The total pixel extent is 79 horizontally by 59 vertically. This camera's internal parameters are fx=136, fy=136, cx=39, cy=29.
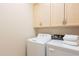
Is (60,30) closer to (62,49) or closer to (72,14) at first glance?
(72,14)

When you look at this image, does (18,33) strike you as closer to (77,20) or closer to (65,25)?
(65,25)

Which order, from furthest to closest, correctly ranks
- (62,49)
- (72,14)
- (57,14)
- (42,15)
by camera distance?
(42,15) → (57,14) → (72,14) → (62,49)

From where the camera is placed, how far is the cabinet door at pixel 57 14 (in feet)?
6.89

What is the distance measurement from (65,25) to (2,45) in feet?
3.30

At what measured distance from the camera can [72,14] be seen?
1995 millimetres

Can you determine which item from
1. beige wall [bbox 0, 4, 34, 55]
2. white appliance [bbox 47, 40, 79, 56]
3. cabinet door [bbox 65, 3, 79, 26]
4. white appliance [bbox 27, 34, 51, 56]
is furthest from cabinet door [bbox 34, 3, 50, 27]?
white appliance [bbox 47, 40, 79, 56]

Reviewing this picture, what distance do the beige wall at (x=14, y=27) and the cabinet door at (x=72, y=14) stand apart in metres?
0.68

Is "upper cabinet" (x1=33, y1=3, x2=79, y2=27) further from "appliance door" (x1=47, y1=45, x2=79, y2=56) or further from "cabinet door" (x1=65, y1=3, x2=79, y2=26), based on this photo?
"appliance door" (x1=47, y1=45, x2=79, y2=56)

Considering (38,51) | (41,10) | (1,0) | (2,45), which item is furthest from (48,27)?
(1,0)

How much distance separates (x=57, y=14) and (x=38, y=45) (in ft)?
1.88

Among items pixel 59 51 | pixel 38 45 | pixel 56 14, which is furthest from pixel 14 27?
pixel 59 51

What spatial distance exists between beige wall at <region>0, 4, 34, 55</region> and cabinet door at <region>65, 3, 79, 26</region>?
68 cm

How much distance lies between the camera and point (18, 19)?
7.44 feet

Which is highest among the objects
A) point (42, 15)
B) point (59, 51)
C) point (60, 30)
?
point (42, 15)
